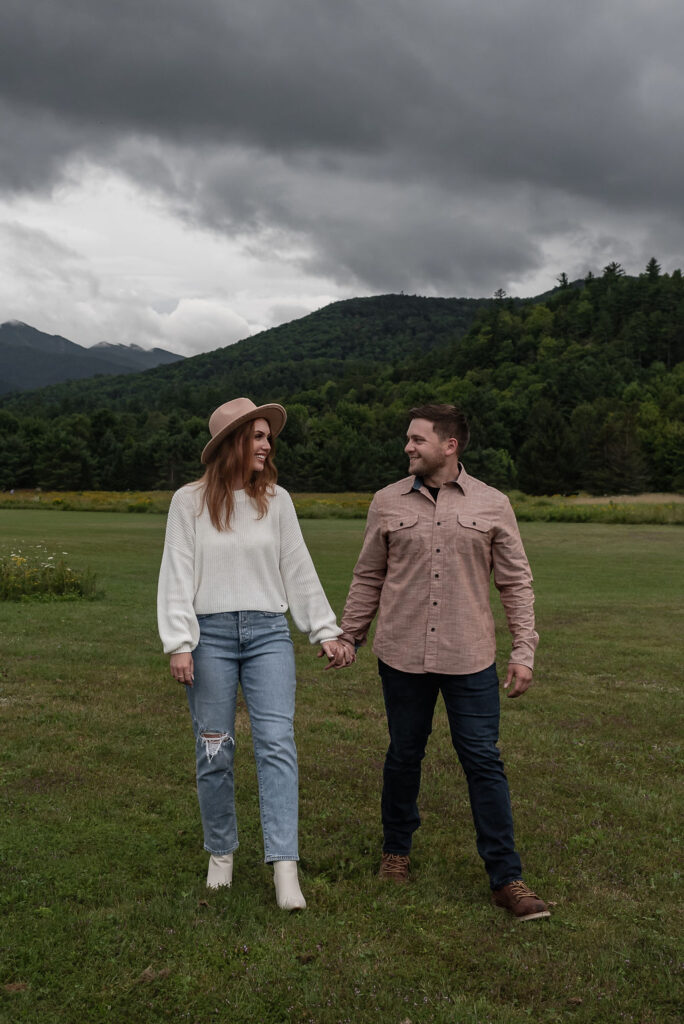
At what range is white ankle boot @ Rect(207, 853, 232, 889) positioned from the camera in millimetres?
4277

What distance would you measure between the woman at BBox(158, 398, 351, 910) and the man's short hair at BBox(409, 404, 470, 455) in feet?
2.69

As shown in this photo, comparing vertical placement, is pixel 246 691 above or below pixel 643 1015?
above

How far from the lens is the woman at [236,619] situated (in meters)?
4.03

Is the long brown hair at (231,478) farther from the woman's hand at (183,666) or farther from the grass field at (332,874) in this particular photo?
the grass field at (332,874)

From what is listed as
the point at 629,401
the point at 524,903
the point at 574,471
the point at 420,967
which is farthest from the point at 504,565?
the point at 629,401

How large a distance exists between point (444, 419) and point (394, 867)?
7.77 feet

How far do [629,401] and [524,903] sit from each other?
11358cm

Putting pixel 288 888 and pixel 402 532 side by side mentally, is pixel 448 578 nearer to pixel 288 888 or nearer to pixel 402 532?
pixel 402 532

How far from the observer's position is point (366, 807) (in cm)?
558

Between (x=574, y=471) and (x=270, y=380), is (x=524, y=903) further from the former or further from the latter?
(x=270, y=380)

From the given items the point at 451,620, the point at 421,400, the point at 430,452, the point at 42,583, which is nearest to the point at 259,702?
the point at 451,620

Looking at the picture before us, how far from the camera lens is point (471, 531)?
4227 mm

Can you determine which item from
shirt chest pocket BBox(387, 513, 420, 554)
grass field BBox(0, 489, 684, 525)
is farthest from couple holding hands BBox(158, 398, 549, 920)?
grass field BBox(0, 489, 684, 525)

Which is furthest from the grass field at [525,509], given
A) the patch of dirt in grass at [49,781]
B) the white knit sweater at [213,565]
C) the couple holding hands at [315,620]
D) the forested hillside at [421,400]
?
the white knit sweater at [213,565]
